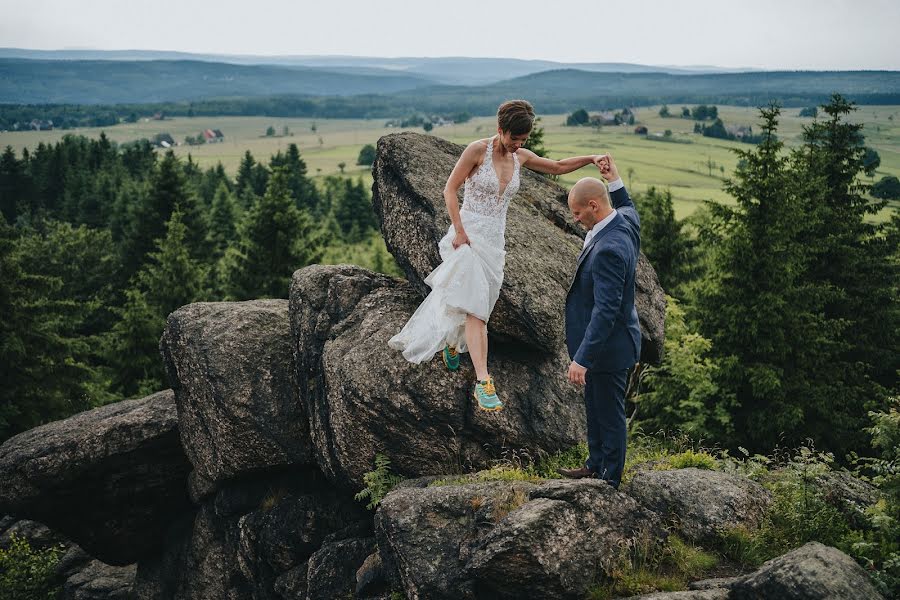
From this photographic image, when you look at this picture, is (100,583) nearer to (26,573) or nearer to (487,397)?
(26,573)

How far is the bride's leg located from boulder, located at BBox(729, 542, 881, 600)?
4.50 m


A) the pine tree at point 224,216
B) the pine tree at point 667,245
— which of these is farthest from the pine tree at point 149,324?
the pine tree at point 224,216

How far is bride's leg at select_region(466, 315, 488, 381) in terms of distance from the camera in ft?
33.2

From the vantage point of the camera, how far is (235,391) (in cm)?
1336

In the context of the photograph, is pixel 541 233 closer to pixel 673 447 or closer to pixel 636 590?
pixel 673 447

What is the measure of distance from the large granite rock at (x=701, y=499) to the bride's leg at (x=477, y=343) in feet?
8.47

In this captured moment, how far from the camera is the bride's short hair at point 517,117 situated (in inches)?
350

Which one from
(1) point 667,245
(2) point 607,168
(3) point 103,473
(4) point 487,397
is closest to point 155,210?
(1) point 667,245

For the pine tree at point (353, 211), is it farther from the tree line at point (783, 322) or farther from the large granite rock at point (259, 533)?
the large granite rock at point (259, 533)

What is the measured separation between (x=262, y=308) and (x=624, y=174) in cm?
12922

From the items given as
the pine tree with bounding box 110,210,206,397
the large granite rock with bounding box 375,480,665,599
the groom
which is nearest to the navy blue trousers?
the groom

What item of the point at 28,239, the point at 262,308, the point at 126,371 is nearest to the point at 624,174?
the point at 28,239

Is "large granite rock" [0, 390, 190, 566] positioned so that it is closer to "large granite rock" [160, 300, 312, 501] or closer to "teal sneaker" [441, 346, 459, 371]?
"large granite rock" [160, 300, 312, 501]

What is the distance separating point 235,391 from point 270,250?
24.4 metres
